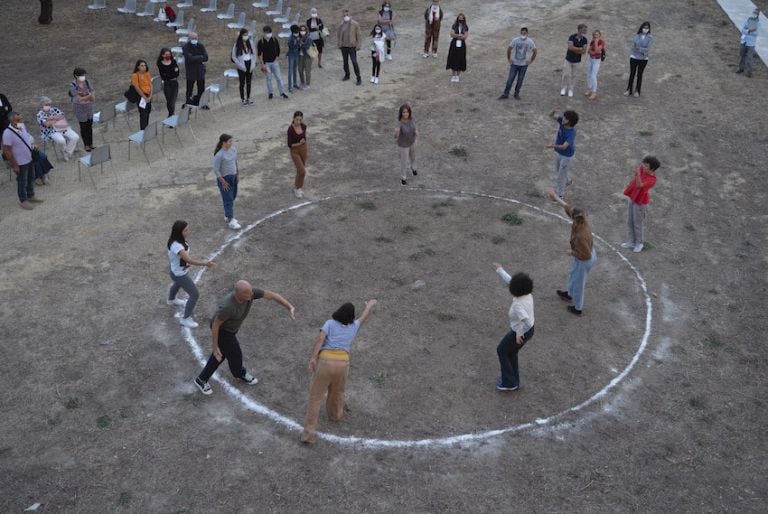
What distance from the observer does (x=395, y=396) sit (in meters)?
10.8

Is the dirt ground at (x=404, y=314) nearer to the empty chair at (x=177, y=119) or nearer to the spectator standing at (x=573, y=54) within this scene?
the empty chair at (x=177, y=119)

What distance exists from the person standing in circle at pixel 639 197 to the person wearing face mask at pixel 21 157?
1187 cm


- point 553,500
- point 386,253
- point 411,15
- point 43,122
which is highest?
point 411,15

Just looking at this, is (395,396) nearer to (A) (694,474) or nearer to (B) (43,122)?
(A) (694,474)

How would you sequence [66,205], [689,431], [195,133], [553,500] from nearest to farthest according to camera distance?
[553,500]
[689,431]
[66,205]
[195,133]

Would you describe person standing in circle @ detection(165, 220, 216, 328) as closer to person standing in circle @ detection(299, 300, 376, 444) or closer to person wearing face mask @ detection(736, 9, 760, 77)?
person standing in circle @ detection(299, 300, 376, 444)

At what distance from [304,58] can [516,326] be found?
47.3 feet

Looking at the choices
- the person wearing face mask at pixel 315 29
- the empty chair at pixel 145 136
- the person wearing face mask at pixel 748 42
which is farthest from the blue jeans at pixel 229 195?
the person wearing face mask at pixel 748 42

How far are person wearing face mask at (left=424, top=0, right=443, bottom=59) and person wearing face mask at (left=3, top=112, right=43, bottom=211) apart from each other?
44.5ft

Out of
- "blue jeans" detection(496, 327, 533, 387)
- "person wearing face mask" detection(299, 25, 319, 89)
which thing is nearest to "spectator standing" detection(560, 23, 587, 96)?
"person wearing face mask" detection(299, 25, 319, 89)

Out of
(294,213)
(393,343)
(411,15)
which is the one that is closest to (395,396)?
(393,343)

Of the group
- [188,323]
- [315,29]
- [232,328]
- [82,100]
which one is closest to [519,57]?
[315,29]

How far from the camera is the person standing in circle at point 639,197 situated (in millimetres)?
14086

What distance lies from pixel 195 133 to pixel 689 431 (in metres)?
13.9
